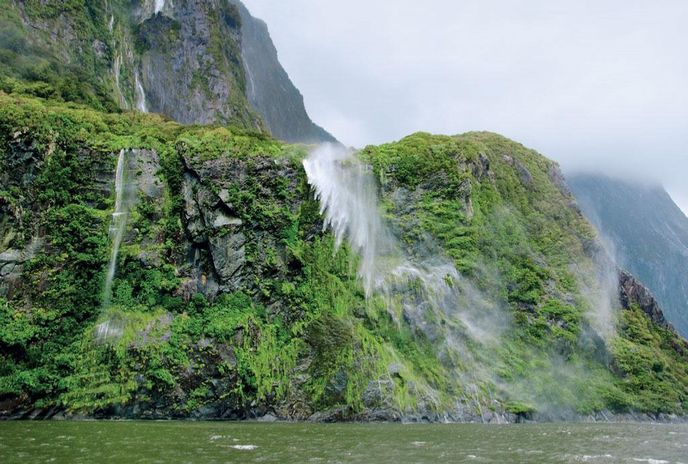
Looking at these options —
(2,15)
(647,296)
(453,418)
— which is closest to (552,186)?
(647,296)

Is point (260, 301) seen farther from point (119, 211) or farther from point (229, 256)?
point (119, 211)

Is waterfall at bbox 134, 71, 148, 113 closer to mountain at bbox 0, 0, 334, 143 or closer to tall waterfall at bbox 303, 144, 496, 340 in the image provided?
mountain at bbox 0, 0, 334, 143

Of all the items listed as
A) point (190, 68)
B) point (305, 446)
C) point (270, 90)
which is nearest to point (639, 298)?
point (305, 446)

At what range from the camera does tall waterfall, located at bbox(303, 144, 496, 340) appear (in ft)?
169

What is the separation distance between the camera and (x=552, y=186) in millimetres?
84188

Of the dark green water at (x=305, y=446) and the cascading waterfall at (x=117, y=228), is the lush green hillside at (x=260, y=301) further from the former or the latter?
the dark green water at (x=305, y=446)

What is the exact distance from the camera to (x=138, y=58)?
95.5 meters

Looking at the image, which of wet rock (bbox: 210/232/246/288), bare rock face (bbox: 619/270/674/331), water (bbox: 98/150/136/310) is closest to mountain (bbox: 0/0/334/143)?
water (bbox: 98/150/136/310)

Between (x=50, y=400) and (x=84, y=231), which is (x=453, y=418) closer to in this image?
(x=50, y=400)

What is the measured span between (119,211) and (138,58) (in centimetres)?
5511

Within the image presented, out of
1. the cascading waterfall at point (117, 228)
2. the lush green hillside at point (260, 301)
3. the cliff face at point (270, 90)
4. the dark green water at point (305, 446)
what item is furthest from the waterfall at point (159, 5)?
the dark green water at point (305, 446)

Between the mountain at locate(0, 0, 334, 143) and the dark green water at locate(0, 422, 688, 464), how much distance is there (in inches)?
1754

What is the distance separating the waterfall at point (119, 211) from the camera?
151 ft

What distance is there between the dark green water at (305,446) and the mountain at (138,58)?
44542 millimetres
